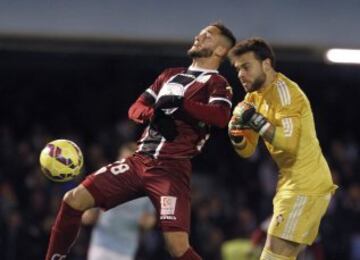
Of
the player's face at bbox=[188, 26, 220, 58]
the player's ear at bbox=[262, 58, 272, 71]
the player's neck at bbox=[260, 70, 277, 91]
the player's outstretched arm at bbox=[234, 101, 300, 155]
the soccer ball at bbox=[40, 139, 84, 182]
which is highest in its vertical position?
the player's face at bbox=[188, 26, 220, 58]

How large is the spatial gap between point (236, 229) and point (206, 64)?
23.0ft

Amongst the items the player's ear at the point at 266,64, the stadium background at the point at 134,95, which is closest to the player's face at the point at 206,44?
the player's ear at the point at 266,64

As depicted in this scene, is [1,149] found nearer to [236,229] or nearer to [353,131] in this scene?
[236,229]

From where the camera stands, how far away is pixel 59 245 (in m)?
10.6

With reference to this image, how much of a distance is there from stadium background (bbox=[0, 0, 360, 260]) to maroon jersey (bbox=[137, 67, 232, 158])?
5.90m

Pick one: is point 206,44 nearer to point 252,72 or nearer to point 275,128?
point 252,72

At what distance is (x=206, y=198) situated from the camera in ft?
59.4

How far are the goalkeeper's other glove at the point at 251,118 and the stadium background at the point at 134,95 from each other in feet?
20.6

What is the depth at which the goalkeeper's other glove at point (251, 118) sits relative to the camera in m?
10.5

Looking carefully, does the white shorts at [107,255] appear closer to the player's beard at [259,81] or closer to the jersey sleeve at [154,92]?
the jersey sleeve at [154,92]

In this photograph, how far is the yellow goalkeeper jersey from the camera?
1054 centimetres

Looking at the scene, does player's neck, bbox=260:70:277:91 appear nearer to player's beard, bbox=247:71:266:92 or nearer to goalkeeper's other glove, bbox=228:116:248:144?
player's beard, bbox=247:71:266:92

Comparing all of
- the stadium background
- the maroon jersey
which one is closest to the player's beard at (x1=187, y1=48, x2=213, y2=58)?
the maroon jersey

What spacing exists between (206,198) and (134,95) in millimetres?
2968
